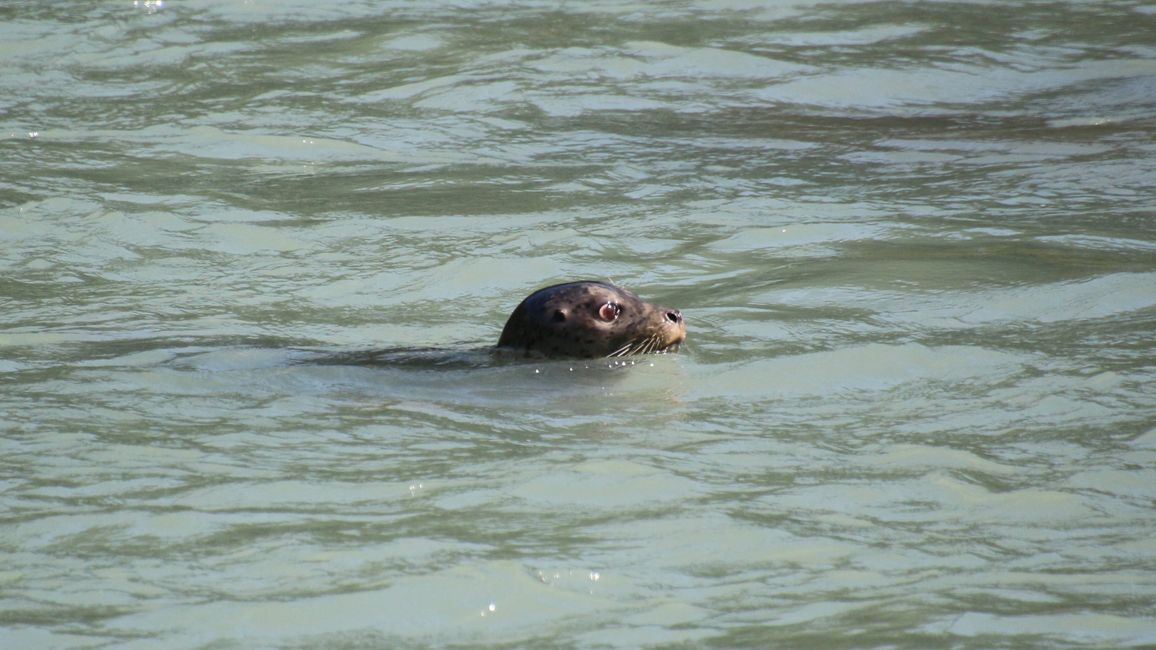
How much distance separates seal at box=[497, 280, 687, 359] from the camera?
24.4 ft

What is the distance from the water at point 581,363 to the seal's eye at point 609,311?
283 millimetres

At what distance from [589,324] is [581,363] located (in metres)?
0.19

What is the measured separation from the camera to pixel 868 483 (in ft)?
17.5

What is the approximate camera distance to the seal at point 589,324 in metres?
7.43

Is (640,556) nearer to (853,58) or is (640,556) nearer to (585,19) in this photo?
(853,58)

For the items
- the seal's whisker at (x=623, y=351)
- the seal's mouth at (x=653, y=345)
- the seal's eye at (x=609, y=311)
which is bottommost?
the seal's whisker at (x=623, y=351)

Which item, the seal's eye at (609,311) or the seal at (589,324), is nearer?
the seal at (589,324)

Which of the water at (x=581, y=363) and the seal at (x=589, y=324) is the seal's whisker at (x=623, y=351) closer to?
the seal at (x=589, y=324)

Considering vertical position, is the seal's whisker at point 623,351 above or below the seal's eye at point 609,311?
below

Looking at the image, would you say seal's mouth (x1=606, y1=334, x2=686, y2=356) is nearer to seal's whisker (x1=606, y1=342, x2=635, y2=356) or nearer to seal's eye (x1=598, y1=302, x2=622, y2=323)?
seal's whisker (x1=606, y1=342, x2=635, y2=356)

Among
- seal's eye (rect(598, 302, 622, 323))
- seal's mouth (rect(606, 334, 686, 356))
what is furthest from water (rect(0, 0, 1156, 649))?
seal's eye (rect(598, 302, 622, 323))

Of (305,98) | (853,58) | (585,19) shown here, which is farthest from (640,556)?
(585,19)

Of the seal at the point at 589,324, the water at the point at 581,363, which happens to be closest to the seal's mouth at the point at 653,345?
the seal at the point at 589,324

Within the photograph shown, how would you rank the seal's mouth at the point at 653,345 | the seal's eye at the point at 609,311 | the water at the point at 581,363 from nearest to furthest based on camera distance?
the water at the point at 581,363
the seal's mouth at the point at 653,345
the seal's eye at the point at 609,311
